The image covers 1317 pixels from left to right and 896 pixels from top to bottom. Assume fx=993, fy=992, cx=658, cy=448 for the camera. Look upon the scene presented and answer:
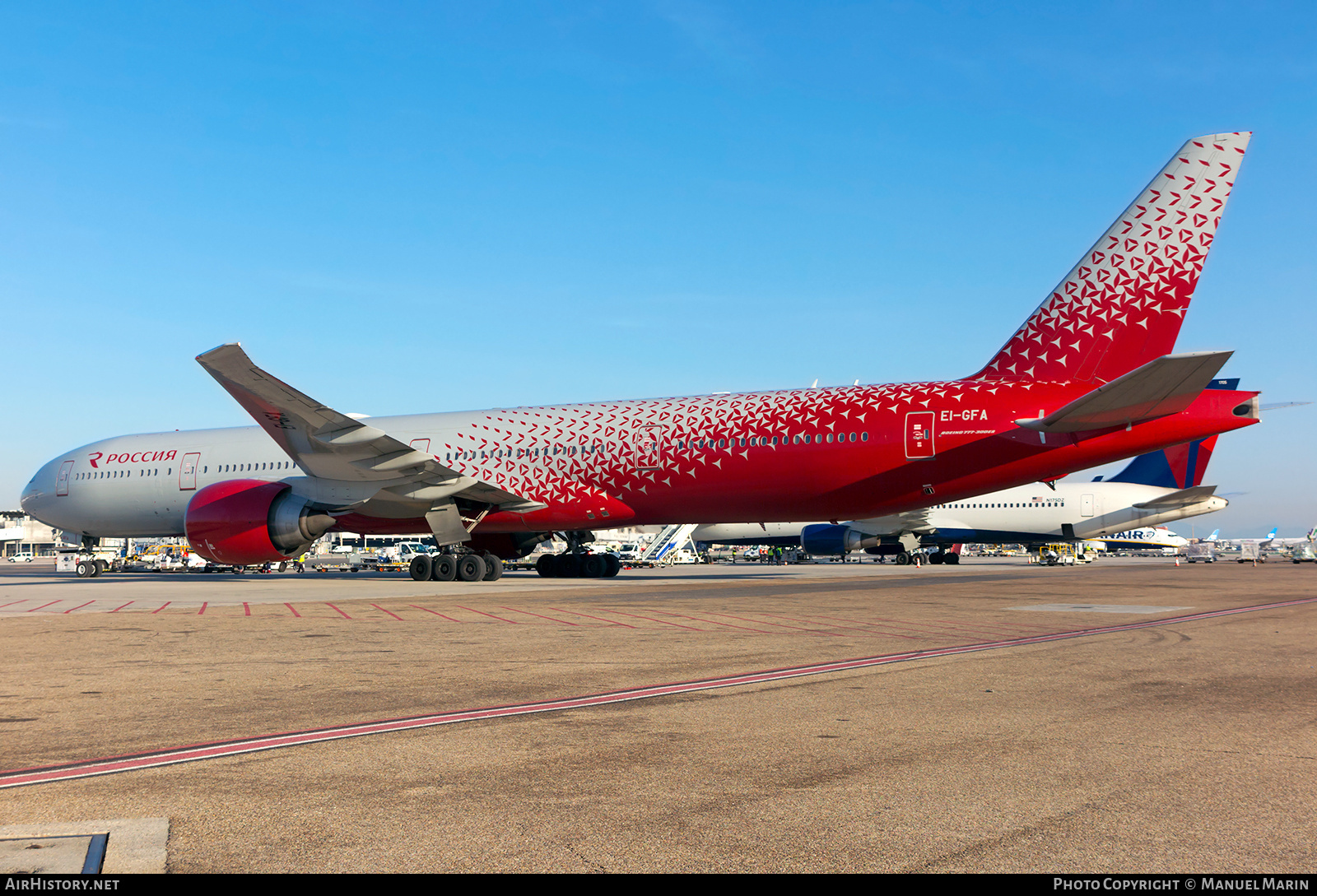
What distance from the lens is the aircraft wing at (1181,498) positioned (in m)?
45.7

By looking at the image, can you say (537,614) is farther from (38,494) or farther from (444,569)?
(38,494)

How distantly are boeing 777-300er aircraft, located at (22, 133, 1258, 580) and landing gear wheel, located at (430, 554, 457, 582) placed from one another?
0.21 ft

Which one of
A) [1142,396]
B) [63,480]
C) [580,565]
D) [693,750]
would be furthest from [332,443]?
[693,750]

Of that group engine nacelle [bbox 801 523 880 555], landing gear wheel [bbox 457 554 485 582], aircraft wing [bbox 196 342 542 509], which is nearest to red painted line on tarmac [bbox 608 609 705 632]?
aircraft wing [bbox 196 342 542 509]

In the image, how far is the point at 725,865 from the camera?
3.52m

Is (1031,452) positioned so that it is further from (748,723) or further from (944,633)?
(748,723)

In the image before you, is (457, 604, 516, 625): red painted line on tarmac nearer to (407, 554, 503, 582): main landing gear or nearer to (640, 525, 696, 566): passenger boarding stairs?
(407, 554, 503, 582): main landing gear

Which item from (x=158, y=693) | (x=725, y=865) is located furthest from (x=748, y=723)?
(x=158, y=693)

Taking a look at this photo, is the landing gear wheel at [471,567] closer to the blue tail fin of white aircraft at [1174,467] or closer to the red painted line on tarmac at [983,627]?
the red painted line on tarmac at [983,627]

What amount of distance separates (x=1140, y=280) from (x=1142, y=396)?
3602 mm

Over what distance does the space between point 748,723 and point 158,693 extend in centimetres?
456

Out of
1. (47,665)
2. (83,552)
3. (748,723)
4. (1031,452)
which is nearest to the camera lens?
(748,723)

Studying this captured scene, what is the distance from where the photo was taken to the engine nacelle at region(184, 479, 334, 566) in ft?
85.0

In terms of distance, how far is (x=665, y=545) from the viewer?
200 feet
